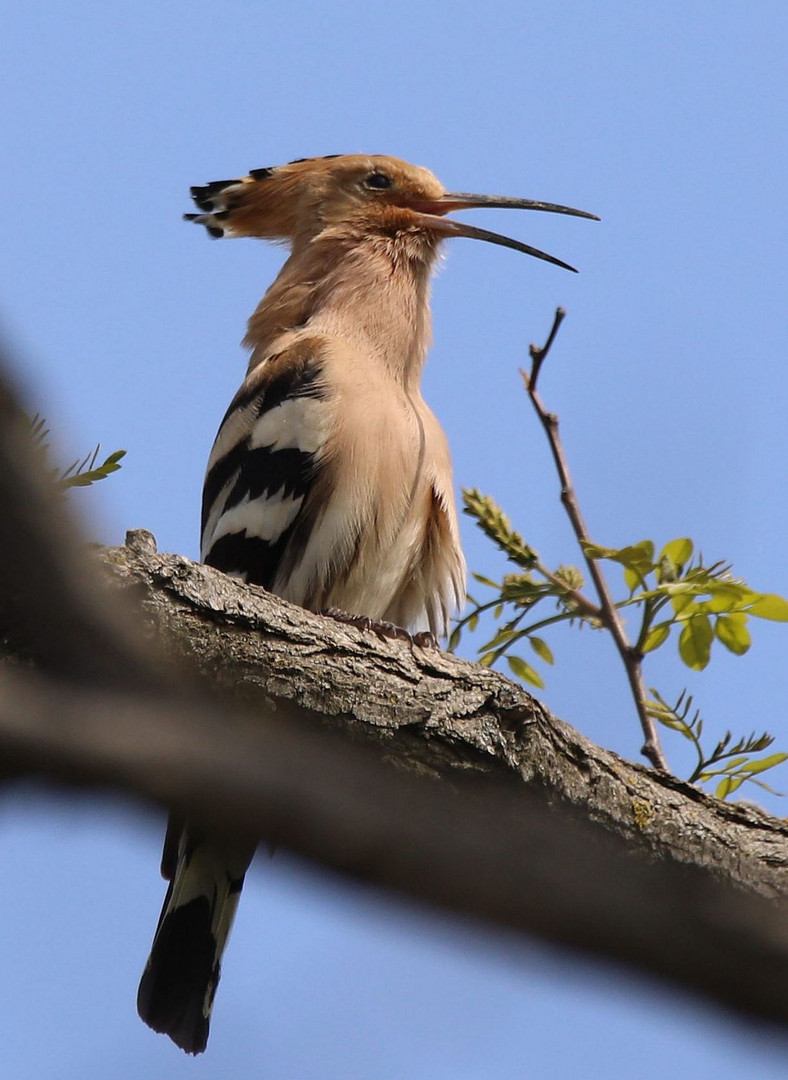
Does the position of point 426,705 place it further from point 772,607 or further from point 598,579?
point 772,607

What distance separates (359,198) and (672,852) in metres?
2.18

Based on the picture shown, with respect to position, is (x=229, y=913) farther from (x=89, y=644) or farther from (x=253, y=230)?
(x=89, y=644)

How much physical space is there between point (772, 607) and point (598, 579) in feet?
1.11

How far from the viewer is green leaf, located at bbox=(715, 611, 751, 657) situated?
240 cm

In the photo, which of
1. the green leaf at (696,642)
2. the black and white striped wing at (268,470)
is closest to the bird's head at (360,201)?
the black and white striped wing at (268,470)

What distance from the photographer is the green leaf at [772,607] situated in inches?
92.7

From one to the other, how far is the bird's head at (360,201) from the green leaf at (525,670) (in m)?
1.35

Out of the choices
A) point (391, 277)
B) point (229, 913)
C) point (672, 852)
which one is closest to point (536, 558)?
point (672, 852)

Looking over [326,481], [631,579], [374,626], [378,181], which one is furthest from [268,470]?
[378,181]

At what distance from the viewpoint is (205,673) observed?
1.99 m

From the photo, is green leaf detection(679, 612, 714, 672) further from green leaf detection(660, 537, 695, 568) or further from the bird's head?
the bird's head

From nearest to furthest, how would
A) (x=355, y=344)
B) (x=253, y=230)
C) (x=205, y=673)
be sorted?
1. (x=205, y=673)
2. (x=355, y=344)
3. (x=253, y=230)

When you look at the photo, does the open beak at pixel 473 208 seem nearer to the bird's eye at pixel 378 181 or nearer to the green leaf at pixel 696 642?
the bird's eye at pixel 378 181

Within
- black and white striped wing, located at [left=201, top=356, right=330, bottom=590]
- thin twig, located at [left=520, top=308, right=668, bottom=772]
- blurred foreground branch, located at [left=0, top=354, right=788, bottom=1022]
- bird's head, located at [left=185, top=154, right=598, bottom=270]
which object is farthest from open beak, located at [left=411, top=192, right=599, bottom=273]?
blurred foreground branch, located at [left=0, top=354, right=788, bottom=1022]
